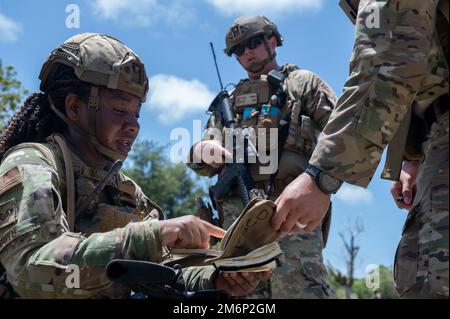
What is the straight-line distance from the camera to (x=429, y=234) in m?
2.47

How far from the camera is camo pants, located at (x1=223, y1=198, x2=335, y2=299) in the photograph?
5.27 m

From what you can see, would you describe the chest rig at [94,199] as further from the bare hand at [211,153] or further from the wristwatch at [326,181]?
the bare hand at [211,153]

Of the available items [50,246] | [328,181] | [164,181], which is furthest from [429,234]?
[164,181]

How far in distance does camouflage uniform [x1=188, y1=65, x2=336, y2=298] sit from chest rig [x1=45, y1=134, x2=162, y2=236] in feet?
6.13

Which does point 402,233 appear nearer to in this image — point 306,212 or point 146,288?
point 306,212

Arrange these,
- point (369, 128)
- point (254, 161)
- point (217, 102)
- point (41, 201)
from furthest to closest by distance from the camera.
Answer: point (217, 102) < point (254, 161) < point (41, 201) < point (369, 128)

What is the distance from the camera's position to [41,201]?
3039mm

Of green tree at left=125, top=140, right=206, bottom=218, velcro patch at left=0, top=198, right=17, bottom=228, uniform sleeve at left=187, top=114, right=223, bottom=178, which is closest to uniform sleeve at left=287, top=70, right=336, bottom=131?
uniform sleeve at left=187, top=114, right=223, bottom=178

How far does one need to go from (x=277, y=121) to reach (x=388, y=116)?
10.4 feet

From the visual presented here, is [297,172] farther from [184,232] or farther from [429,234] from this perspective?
[429,234]

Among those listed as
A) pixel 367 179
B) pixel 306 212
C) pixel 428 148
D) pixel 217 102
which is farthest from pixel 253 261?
pixel 217 102

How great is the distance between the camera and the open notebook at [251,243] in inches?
108

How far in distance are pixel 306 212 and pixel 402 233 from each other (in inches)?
16.9

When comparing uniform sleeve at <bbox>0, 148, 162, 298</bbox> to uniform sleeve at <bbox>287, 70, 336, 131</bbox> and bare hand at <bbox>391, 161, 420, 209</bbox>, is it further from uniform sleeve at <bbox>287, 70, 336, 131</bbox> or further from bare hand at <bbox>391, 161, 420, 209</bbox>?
uniform sleeve at <bbox>287, 70, 336, 131</bbox>
